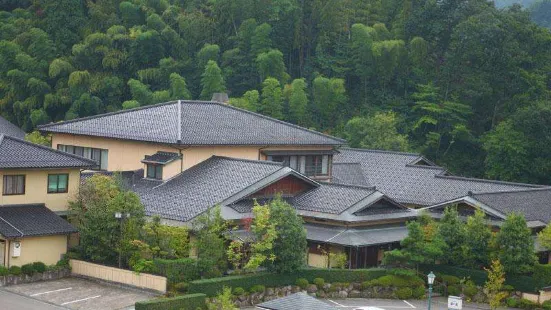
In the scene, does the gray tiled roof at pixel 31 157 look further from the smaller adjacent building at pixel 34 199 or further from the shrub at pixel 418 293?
the shrub at pixel 418 293

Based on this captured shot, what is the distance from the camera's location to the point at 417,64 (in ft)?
206

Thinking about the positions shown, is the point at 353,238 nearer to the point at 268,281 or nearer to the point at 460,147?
the point at 268,281

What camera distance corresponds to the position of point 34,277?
30.0 metres

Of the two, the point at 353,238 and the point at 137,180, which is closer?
the point at 353,238

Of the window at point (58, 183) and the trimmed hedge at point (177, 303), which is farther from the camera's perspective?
the window at point (58, 183)

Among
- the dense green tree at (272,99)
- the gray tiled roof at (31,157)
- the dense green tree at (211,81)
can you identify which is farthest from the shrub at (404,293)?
the dense green tree at (211,81)

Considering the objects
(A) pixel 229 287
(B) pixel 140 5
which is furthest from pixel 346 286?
(B) pixel 140 5

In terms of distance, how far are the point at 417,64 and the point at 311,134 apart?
2251cm

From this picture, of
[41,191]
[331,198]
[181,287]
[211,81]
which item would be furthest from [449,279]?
[211,81]

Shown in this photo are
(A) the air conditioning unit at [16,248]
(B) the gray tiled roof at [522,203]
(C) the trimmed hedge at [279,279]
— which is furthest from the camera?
(B) the gray tiled roof at [522,203]

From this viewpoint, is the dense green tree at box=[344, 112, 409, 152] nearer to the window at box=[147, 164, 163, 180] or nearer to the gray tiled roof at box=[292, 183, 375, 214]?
the gray tiled roof at box=[292, 183, 375, 214]

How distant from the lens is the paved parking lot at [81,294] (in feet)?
90.5

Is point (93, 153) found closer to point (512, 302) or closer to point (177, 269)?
point (177, 269)

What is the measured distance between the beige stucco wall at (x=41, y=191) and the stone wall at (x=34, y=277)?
2.64m
